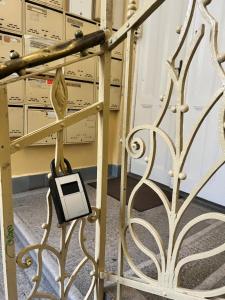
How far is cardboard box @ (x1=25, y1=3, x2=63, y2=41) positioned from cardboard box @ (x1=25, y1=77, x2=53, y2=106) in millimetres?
355

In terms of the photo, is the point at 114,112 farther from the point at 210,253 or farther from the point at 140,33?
the point at 210,253

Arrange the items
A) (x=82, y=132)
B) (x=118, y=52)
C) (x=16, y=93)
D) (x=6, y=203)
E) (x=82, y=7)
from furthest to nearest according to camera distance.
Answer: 1. (x=118, y=52)
2. (x=82, y=132)
3. (x=82, y=7)
4. (x=16, y=93)
5. (x=6, y=203)

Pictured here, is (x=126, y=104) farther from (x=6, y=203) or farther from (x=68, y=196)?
(x=6, y=203)

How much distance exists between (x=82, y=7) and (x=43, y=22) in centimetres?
45

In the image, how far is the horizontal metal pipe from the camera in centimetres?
58

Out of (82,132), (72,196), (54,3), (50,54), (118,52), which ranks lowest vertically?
(72,196)

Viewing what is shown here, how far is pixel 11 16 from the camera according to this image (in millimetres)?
1840

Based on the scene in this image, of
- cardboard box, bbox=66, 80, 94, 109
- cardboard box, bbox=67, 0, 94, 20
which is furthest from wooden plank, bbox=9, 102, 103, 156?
cardboard box, bbox=67, 0, 94, 20

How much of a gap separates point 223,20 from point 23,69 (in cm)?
177

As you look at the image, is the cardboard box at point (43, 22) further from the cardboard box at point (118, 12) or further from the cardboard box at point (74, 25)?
the cardboard box at point (118, 12)

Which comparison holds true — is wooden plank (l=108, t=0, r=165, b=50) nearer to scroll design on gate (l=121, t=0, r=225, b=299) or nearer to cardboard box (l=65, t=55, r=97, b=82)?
scroll design on gate (l=121, t=0, r=225, b=299)

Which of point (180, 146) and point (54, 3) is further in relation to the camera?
point (54, 3)

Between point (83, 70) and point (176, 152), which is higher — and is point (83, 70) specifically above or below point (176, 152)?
above

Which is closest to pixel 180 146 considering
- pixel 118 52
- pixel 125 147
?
pixel 125 147
